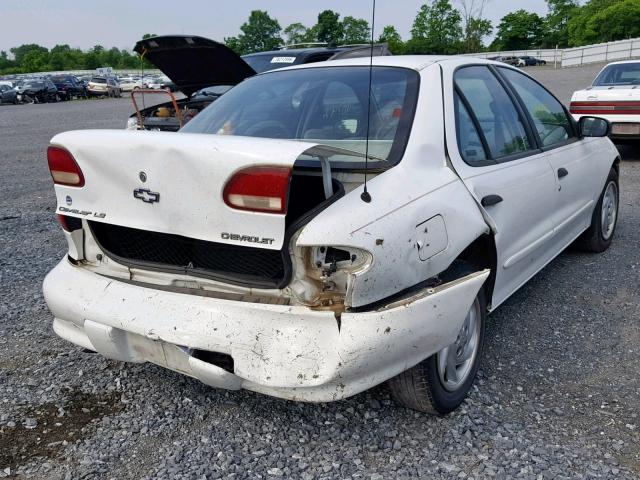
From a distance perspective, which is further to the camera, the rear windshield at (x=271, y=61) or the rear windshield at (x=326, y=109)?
the rear windshield at (x=271, y=61)

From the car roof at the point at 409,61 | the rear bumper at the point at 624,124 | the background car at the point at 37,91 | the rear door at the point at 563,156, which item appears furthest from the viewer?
the background car at the point at 37,91

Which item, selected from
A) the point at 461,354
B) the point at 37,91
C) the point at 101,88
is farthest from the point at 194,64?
the point at 101,88

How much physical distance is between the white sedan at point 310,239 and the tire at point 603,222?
6.19ft

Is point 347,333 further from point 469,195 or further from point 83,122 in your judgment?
point 83,122

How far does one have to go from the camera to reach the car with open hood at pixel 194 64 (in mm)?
7402

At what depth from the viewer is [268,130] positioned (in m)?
3.20

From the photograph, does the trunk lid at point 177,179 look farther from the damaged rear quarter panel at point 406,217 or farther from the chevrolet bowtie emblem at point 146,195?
the damaged rear quarter panel at point 406,217

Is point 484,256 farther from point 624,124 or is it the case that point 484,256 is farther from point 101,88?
point 101,88

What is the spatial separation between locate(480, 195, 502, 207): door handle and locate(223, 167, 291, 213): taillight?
1126 millimetres

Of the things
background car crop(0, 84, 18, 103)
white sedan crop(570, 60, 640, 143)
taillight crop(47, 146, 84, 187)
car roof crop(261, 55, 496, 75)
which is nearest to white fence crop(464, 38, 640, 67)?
background car crop(0, 84, 18, 103)

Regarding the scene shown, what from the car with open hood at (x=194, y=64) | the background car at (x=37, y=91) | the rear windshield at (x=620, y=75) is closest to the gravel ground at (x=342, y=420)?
the car with open hood at (x=194, y=64)

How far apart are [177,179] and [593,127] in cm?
330

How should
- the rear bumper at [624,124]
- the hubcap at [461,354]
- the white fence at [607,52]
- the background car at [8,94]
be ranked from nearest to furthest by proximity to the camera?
1. the hubcap at [461,354]
2. the rear bumper at [624,124]
3. the background car at [8,94]
4. the white fence at [607,52]

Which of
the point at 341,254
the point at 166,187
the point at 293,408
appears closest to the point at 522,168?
the point at 341,254
